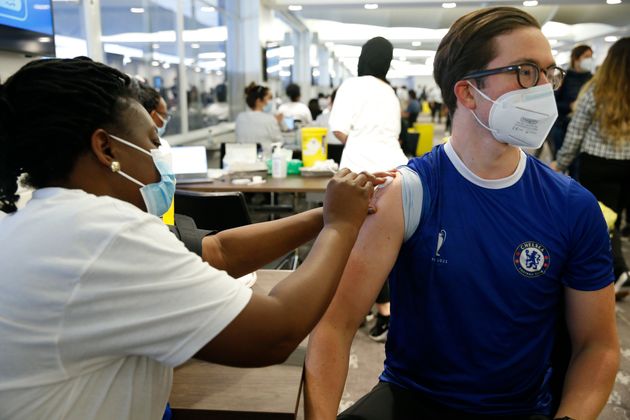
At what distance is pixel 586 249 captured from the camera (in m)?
1.16

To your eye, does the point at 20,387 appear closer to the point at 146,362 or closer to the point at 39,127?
the point at 146,362

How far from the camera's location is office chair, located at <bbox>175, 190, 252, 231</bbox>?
2395mm

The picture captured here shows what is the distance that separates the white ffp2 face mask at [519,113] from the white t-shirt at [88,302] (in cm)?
78

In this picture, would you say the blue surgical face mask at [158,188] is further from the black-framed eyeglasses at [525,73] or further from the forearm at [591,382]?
the forearm at [591,382]

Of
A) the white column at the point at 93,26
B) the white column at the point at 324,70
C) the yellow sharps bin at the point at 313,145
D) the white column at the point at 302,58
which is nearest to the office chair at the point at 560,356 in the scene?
the yellow sharps bin at the point at 313,145

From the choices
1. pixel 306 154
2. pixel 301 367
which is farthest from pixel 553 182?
pixel 306 154

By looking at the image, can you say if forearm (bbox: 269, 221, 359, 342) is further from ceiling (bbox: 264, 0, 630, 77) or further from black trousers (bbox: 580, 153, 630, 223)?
ceiling (bbox: 264, 0, 630, 77)

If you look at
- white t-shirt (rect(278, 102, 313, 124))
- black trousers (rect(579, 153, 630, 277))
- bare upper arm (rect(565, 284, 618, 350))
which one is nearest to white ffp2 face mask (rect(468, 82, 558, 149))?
bare upper arm (rect(565, 284, 618, 350))

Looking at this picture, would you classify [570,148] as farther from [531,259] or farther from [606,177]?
[531,259]

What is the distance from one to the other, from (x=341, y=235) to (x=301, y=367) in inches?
14.0

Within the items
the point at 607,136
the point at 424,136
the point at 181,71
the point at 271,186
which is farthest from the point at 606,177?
the point at 424,136

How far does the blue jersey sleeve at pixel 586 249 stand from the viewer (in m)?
1.16

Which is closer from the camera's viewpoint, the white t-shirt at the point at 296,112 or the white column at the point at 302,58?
the white t-shirt at the point at 296,112

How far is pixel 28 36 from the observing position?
2.27 metres
